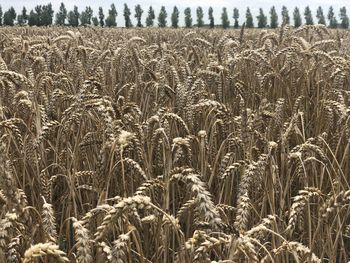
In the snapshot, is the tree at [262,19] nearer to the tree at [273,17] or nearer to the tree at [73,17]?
the tree at [273,17]

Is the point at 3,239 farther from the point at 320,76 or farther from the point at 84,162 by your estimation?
the point at 320,76

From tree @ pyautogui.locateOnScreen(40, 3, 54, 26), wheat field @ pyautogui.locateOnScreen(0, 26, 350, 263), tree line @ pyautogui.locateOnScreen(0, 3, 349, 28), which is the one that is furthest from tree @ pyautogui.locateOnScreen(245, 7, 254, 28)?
wheat field @ pyautogui.locateOnScreen(0, 26, 350, 263)

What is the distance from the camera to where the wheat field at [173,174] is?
106cm

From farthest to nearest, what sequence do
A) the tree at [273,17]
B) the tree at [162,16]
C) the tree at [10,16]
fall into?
the tree at [273,17] → the tree at [162,16] → the tree at [10,16]

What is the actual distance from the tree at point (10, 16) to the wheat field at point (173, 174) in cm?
5092

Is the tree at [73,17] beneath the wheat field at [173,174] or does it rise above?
above

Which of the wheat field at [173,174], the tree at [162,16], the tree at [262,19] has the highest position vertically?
the tree at [162,16]

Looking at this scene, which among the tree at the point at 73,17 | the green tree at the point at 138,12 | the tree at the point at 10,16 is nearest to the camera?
the tree at the point at 10,16

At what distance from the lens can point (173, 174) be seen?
1.40m

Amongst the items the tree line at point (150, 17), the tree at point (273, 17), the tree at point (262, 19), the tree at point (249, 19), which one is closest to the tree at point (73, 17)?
the tree line at point (150, 17)

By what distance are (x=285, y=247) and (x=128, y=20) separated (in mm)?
69610

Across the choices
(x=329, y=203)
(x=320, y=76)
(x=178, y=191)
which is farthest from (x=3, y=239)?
(x=320, y=76)

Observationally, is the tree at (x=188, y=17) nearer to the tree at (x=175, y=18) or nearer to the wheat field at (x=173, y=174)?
the tree at (x=175, y=18)

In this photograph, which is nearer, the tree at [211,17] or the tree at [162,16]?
the tree at [211,17]
